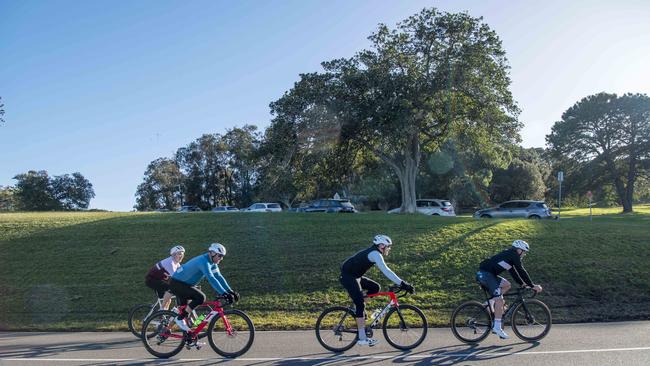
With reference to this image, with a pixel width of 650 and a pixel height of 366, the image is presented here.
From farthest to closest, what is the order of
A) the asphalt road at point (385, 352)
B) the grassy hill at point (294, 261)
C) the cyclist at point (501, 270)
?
the grassy hill at point (294, 261) < the cyclist at point (501, 270) < the asphalt road at point (385, 352)

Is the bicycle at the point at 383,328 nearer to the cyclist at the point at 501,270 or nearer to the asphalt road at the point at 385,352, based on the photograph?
the asphalt road at the point at 385,352

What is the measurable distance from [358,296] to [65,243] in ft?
46.9

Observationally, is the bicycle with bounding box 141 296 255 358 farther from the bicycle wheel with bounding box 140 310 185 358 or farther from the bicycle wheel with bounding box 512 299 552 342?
the bicycle wheel with bounding box 512 299 552 342

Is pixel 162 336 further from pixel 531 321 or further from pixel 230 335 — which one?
pixel 531 321

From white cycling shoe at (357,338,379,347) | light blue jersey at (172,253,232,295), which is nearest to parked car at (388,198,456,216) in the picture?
white cycling shoe at (357,338,379,347)

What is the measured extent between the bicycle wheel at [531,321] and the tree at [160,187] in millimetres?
76782

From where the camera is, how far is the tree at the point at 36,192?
87.2 m

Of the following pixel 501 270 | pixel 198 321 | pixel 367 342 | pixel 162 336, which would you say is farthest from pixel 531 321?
pixel 162 336

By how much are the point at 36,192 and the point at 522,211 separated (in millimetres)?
82053

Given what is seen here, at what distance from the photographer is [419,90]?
1105 inches

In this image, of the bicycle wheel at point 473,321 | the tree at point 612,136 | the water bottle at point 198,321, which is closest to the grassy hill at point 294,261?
the bicycle wheel at point 473,321

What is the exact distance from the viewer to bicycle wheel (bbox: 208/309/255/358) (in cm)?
841

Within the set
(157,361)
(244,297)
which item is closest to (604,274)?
(244,297)

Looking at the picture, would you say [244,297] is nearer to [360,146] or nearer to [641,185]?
[360,146]
